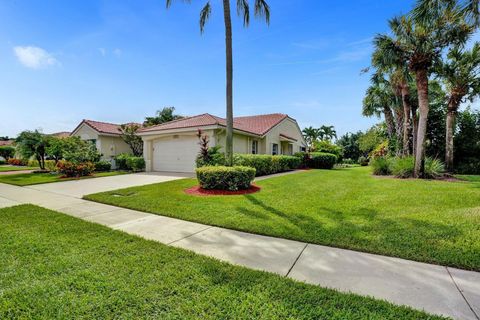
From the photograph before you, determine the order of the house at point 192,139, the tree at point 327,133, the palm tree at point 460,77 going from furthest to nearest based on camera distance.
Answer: the tree at point 327,133 < the house at point 192,139 < the palm tree at point 460,77

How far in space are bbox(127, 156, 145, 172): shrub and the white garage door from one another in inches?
36.7

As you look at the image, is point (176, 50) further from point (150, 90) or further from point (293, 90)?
point (293, 90)

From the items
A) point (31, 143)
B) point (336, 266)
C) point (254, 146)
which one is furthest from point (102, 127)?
point (336, 266)

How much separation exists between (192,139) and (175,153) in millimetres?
1992

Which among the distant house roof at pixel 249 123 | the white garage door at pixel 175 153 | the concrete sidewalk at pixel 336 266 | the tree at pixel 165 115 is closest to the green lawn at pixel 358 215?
the concrete sidewalk at pixel 336 266

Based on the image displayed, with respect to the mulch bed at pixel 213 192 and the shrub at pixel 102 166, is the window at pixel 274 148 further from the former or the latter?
the shrub at pixel 102 166

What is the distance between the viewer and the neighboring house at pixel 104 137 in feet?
65.2

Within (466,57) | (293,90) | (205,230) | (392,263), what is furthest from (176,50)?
(466,57)

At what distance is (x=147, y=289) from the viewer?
261cm

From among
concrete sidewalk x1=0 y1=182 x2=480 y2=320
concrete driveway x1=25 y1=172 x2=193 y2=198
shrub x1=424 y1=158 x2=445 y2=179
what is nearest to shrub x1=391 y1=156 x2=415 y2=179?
shrub x1=424 y1=158 x2=445 y2=179

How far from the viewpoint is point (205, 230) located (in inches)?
186

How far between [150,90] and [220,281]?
57.8 feet

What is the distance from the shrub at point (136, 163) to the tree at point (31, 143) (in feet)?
19.4

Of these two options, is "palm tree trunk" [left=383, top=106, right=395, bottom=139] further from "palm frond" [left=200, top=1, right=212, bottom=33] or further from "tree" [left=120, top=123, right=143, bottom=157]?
"tree" [left=120, top=123, right=143, bottom=157]
